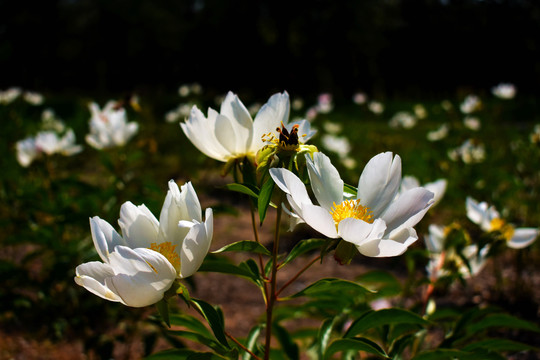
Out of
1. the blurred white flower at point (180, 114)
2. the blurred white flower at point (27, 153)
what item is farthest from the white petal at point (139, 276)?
the blurred white flower at point (180, 114)

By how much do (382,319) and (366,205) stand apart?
0.20m

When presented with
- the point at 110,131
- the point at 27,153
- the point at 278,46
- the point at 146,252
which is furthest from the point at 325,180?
the point at 278,46

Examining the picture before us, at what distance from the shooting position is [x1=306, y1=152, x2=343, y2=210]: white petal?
72cm

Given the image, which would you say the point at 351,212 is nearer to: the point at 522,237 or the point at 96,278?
the point at 96,278

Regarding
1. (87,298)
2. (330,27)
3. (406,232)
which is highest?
(406,232)

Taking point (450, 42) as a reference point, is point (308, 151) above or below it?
above

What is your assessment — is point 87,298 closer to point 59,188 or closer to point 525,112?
point 59,188

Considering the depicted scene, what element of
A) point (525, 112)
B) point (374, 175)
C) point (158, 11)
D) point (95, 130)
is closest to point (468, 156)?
point (95, 130)

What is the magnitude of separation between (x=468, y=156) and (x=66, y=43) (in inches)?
604

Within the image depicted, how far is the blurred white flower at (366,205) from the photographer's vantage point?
650mm

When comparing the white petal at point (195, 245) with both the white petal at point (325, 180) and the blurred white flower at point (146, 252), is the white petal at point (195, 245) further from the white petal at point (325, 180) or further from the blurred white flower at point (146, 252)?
the white petal at point (325, 180)

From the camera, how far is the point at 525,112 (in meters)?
8.38

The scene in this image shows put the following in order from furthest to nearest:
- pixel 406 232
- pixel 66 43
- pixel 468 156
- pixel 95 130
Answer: pixel 66 43
pixel 468 156
pixel 95 130
pixel 406 232

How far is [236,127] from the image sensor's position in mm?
855
